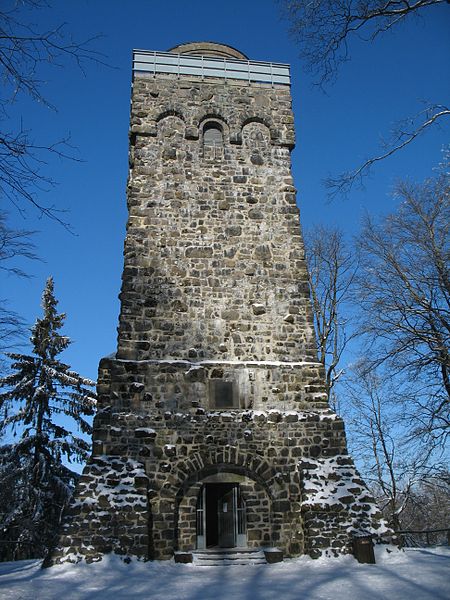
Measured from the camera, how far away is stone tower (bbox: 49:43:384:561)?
8891 mm

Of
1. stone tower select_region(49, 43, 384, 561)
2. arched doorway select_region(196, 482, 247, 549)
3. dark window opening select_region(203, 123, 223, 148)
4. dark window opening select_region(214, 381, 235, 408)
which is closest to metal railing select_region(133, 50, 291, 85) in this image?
stone tower select_region(49, 43, 384, 561)

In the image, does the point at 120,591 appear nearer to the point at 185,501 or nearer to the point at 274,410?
the point at 185,501

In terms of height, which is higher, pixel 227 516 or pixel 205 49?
pixel 205 49

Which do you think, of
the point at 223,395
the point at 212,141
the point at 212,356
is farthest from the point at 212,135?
the point at 223,395

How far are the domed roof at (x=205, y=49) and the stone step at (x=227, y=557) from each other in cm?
1227

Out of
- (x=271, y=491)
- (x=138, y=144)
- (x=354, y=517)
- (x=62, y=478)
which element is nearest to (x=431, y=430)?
(x=354, y=517)

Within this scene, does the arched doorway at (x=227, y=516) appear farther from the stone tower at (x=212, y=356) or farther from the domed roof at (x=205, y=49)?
the domed roof at (x=205, y=49)

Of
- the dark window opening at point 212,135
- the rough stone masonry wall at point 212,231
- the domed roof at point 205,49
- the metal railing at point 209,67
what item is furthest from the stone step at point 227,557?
the domed roof at point 205,49

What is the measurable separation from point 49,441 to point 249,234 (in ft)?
32.8

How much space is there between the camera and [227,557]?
8.61m

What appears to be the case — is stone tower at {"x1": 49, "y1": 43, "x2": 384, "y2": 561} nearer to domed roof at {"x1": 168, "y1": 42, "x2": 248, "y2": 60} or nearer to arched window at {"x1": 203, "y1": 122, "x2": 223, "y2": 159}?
arched window at {"x1": 203, "y1": 122, "x2": 223, "y2": 159}

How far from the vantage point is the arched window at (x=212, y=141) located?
12.2 m

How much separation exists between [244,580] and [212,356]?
14.0 ft

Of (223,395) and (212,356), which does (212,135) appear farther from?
(223,395)
